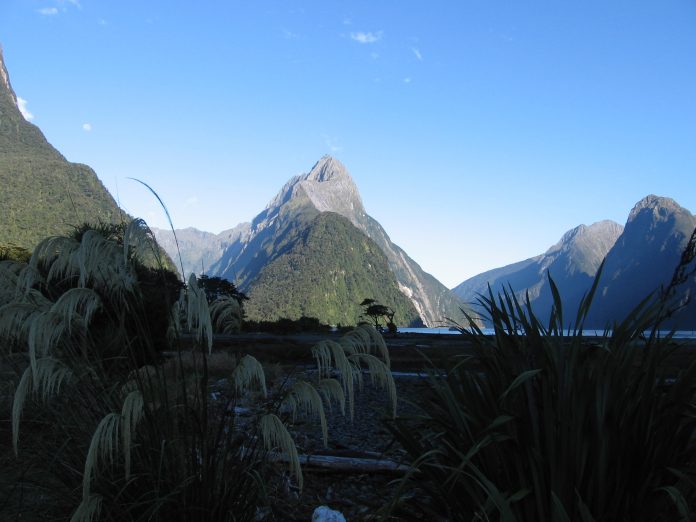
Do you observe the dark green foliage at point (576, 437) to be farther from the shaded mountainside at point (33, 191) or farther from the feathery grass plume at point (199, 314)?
the shaded mountainside at point (33, 191)

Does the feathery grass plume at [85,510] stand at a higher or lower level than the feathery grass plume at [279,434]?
lower

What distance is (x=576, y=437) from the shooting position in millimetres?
2330

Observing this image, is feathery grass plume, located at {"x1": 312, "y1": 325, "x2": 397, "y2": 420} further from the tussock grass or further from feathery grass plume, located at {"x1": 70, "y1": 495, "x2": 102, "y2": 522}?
feathery grass plume, located at {"x1": 70, "y1": 495, "x2": 102, "y2": 522}

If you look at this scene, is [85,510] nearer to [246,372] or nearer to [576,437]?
[246,372]

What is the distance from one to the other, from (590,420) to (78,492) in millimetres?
2579

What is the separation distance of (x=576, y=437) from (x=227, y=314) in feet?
6.62

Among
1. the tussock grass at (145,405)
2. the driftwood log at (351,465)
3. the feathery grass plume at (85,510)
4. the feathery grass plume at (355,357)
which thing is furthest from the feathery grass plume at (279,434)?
the driftwood log at (351,465)

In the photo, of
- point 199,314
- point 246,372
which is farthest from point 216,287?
point 199,314

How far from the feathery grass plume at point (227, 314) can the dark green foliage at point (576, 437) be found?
3.88ft

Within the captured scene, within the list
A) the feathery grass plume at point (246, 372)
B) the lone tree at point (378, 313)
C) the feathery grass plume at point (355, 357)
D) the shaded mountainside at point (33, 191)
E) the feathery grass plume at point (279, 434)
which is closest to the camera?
the feathery grass plume at point (279, 434)

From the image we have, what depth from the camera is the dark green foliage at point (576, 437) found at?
92.7 inches

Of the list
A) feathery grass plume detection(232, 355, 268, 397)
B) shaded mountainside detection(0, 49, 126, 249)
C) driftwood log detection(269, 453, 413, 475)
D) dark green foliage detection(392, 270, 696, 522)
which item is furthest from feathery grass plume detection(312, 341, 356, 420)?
shaded mountainside detection(0, 49, 126, 249)

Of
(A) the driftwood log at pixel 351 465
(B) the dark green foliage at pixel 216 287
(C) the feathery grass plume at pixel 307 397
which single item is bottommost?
(A) the driftwood log at pixel 351 465

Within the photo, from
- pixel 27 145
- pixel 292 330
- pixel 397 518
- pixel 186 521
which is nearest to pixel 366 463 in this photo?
pixel 397 518
